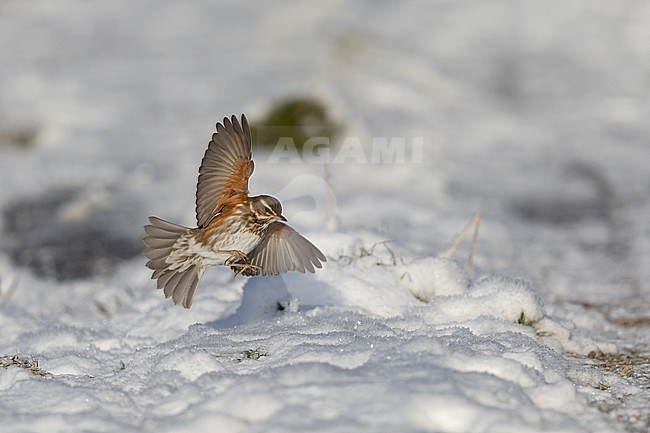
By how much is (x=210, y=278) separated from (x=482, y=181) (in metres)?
4.12

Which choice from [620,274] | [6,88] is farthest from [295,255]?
[6,88]

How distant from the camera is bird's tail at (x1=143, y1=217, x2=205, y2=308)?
3.67 metres

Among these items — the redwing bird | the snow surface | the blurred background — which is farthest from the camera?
the blurred background

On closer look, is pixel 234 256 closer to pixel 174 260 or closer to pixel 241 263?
pixel 241 263

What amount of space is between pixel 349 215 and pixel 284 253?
3354 mm

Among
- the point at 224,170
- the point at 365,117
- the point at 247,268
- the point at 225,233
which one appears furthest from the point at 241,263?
the point at 365,117

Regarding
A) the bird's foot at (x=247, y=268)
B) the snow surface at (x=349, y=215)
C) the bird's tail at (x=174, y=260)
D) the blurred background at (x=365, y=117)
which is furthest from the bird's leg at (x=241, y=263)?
the blurred background at (x=365, y=117)

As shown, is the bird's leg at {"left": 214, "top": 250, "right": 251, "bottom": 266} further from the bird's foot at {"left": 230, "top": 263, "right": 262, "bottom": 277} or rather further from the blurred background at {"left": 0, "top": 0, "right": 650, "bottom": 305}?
the blurred background at {"left": 0, "top": 0, "right": 650, "bottom": 305}

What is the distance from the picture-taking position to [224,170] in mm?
3717

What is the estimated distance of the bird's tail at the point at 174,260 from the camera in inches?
144

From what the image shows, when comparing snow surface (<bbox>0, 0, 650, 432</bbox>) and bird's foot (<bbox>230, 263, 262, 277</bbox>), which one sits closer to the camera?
snow surface (<bbox>0, 0, 650, 432</bbox>)

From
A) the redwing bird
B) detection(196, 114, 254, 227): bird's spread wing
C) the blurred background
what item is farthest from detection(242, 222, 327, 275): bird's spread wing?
the blurred background

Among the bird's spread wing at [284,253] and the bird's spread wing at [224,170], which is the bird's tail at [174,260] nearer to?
the bird's spread wing at [224,170]

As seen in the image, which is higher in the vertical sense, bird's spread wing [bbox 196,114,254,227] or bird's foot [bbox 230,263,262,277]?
bird's spread wing [bbox 196,114,254,227]
